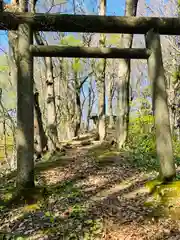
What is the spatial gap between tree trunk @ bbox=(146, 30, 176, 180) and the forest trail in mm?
761

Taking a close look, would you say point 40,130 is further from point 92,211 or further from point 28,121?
point 92,211

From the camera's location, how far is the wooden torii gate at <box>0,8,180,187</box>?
5680mm

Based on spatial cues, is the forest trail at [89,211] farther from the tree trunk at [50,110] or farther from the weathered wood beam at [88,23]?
the tree trunk at [50,110]

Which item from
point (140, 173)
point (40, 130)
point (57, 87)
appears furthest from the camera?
point (57, 87)

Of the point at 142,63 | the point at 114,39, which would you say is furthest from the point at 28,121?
the point at 142,63

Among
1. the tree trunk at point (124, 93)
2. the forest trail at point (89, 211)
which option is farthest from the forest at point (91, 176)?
the tree trunk at point (124, 93)

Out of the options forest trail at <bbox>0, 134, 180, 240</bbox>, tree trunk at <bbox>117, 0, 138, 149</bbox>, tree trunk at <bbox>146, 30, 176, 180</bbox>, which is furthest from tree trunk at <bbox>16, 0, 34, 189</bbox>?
tree trunk at <bbox>117, 0, 138, 149</bbox>

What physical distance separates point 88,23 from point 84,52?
0.61 m

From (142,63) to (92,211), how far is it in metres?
24.5

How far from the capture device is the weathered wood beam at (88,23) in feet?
18.8

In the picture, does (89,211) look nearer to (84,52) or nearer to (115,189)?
(115,189)

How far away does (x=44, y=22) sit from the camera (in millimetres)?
5742

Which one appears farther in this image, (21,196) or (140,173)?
(140,173)

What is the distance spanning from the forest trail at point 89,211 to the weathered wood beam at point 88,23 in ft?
11.7
